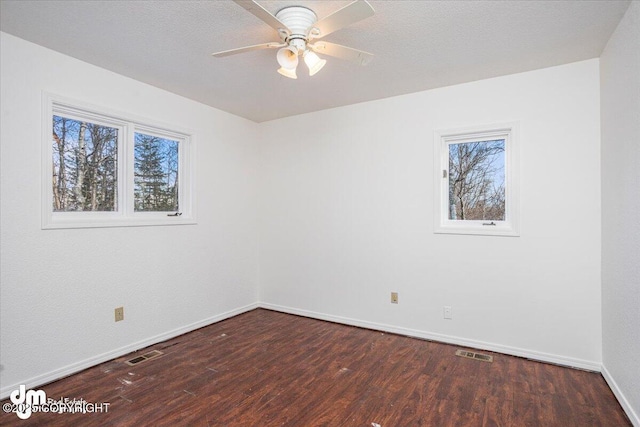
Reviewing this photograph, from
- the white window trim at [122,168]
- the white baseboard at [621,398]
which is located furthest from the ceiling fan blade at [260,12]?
the white baseboard at [621,398]

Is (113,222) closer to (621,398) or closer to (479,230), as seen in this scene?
(479,230)

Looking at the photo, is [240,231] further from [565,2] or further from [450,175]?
[565,2]

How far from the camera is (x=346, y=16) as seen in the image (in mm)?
1639

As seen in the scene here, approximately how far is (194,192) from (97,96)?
3.96 ft

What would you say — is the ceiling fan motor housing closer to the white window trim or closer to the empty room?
the empty room

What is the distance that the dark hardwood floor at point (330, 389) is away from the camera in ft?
6.58

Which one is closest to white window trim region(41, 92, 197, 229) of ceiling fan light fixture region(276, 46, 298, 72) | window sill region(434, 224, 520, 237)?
ceiling fan light fixture region(276, 46, 298, 72)

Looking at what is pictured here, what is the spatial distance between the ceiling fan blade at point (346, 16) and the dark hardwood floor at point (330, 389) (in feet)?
7.19

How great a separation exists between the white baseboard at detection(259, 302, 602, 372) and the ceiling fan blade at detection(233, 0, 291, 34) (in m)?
2.82

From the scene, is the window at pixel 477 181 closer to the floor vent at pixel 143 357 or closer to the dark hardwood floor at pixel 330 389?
the dark hardwood floor at pixel 330 389

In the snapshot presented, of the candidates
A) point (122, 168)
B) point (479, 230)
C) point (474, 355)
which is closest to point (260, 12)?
point (122, 168)

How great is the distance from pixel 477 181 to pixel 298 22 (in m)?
2.14

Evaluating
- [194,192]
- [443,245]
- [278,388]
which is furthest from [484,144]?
[194,192]

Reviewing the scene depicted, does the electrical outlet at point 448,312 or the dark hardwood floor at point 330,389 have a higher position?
the electrical outlet at point 448,312
